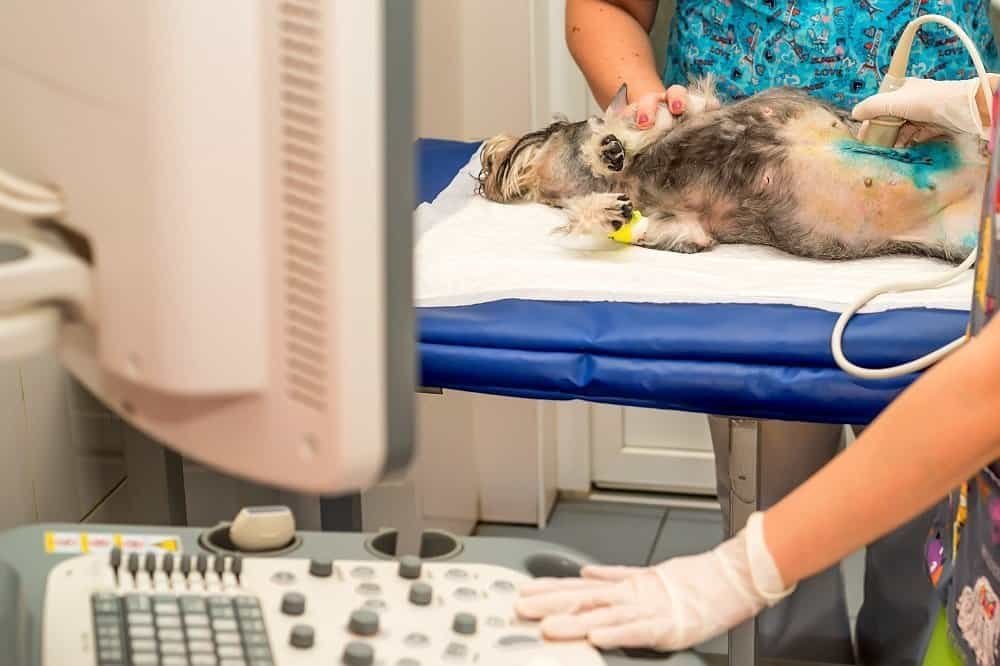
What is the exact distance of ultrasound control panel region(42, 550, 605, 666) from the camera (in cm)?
78

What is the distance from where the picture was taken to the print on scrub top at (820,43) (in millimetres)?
1674

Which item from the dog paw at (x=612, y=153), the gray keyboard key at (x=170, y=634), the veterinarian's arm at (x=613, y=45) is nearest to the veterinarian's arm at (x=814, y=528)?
the gray keyboard key at (x=170, y=634)

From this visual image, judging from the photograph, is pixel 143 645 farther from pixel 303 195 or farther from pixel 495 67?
pixel 495 67

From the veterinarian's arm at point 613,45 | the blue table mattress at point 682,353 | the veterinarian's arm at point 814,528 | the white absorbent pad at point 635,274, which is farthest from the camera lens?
the veterinarian's arm at point 613,45

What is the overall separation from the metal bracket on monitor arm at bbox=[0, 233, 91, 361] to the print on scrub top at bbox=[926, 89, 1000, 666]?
28.4 inches

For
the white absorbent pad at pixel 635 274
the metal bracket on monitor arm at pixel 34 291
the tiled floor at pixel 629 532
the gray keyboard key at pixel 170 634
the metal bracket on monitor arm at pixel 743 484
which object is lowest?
the tiled floor at pixel 629 532

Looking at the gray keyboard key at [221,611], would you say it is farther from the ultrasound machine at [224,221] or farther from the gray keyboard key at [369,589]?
the ultrasound machine at [224,221]

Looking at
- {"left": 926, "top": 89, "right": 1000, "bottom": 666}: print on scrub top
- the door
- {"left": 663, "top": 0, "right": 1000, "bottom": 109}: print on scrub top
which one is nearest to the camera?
{"left": 926, "top": 89, "right": 1000, "bottom": 666}: print on scrub top

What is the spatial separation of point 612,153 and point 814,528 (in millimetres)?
853

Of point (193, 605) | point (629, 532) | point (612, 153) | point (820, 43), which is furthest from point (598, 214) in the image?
point (629, 532)

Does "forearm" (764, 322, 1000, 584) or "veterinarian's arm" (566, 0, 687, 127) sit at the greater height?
"veterinarian's arm" (566, 0, 687, 127)

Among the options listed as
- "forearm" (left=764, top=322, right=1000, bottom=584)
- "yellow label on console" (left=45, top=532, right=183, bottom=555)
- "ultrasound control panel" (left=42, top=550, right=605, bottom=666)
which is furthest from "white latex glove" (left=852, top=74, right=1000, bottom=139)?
"yellow label on console" (left=45, top=532, right=183, bottom=555)

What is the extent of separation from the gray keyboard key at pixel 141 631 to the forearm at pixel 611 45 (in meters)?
1.18

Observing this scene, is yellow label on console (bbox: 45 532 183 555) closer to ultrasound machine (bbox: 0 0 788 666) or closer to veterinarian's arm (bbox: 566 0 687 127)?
ultrasound machine (bbox: 0 0 788 666)
